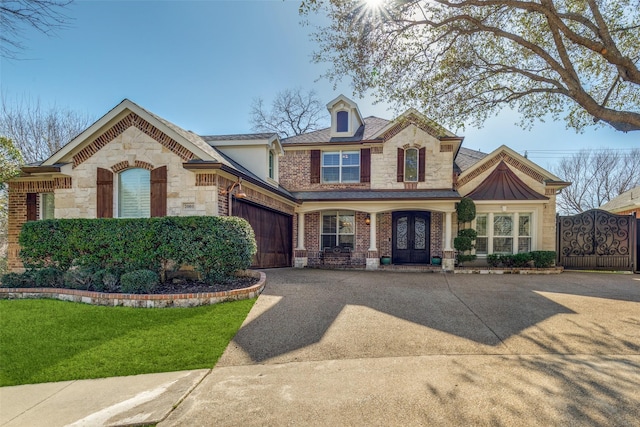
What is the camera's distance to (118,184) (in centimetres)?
994

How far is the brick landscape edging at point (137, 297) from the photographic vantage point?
6996 mm

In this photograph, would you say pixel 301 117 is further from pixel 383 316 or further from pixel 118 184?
pixel 383 316

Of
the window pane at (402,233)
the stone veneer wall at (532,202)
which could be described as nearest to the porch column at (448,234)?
the stone veneer wall at (532,202)

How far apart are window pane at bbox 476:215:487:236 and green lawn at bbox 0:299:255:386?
10959 millimetres

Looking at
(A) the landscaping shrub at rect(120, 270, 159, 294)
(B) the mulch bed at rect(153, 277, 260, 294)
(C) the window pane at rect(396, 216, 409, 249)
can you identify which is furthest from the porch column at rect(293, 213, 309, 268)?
(A) the landscaping shrub at rect(120, 270, 159, 294)

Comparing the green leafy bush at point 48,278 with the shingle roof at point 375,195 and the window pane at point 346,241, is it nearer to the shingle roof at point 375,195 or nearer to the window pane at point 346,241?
the shingle roof at point 375,195

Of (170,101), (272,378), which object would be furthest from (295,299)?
(170,101)

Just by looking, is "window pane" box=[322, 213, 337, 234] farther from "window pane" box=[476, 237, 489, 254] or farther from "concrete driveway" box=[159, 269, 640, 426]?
"concrete driveway" box=[159, 269, 640, 426]

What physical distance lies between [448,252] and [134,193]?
11686 mm

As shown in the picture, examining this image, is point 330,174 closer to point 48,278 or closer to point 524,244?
point 524,244

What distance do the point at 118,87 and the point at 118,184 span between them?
16.5 feet

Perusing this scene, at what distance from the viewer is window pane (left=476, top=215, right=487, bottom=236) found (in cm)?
1429

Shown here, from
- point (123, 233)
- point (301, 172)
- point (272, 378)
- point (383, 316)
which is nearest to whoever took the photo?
point (272, 378)

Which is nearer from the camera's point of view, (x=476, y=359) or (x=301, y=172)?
(x=476, y=359)
